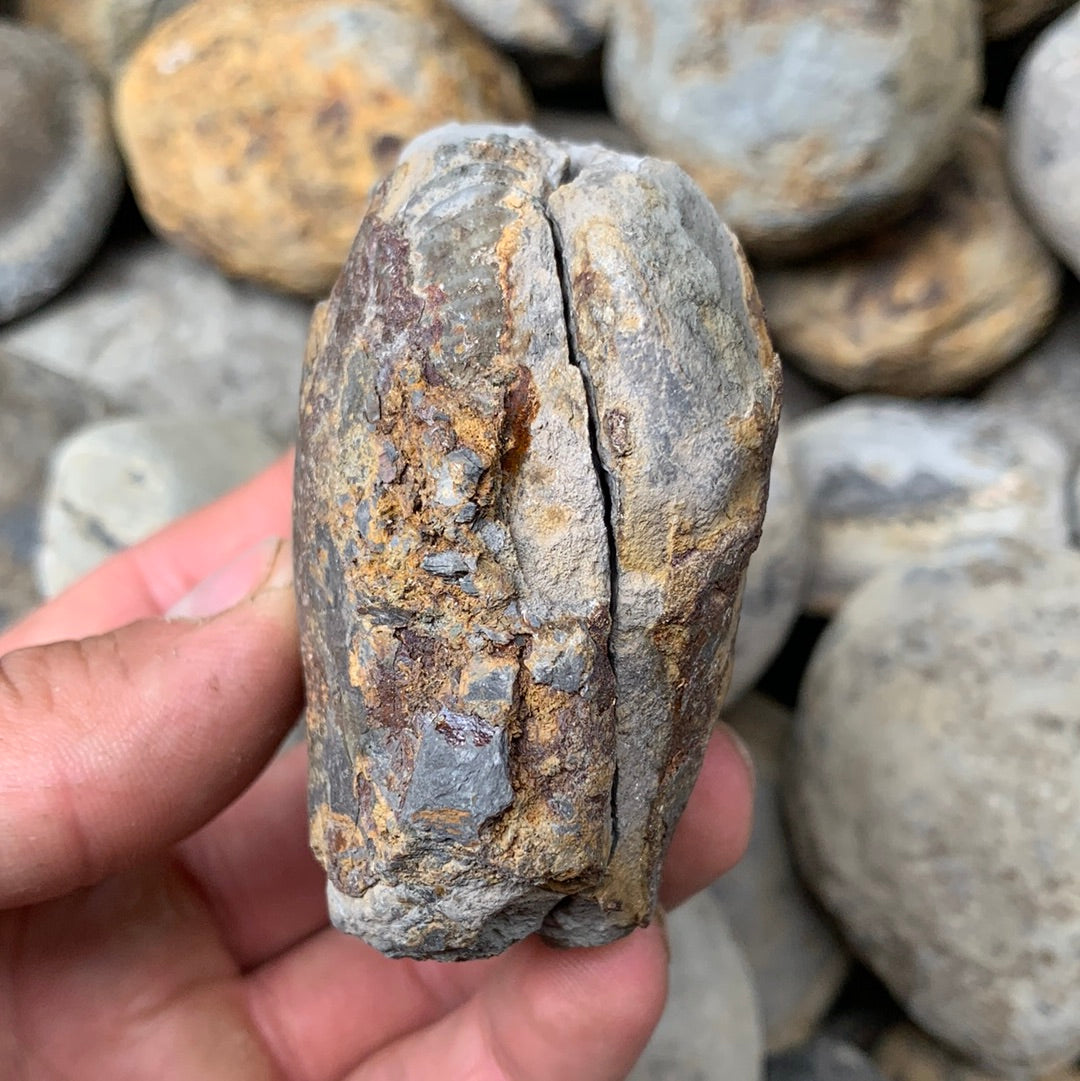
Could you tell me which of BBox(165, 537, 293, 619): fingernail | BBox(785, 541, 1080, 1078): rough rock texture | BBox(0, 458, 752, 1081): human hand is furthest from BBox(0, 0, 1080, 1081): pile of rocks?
BBox(165, 537, 293, 619): fingernail

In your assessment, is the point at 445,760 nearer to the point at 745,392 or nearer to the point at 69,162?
the point at 745,392

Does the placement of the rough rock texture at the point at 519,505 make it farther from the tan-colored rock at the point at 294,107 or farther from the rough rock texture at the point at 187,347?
the rough rock texture at the point at 187,347

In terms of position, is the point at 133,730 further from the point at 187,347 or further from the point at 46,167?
the point at 46,167

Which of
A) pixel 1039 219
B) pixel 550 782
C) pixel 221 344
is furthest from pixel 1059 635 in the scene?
pixel 221 344

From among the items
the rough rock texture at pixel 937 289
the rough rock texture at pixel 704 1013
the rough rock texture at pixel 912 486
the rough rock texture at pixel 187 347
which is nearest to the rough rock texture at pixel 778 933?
the rough rock texture at pixel 704 1013

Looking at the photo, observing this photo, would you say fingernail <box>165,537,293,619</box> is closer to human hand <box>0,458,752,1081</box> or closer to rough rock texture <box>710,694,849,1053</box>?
human hand <box>0,458,752,1081</box>
